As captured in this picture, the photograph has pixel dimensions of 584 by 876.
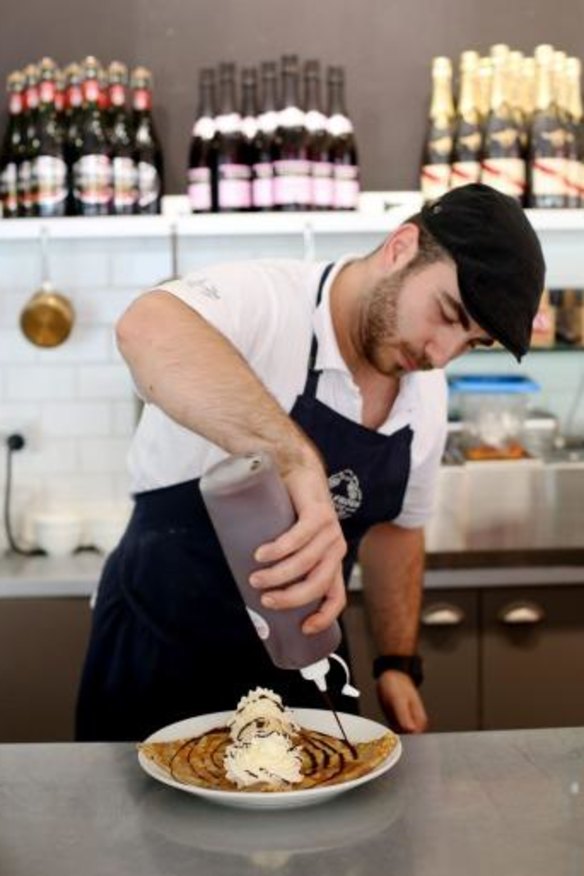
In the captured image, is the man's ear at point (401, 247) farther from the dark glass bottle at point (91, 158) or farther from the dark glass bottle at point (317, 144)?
the dark glass bottle at point (91, 158)

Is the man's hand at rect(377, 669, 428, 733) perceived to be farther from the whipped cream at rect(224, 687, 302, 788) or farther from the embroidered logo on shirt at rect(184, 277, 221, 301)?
the embroidered logo on shirt at rect(184, 277, 221, 301)

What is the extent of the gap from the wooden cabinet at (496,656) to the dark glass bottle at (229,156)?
1081 mm

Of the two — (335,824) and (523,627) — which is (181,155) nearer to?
(523,627)

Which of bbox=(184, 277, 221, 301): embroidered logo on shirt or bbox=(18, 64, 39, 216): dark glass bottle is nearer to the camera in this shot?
bbox=(184, 277, 221, 301): embroidered logo on shirt

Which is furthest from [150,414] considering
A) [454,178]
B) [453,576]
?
[454,178]

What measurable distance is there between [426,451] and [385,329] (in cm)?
31

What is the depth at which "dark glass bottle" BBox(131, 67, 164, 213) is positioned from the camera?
3.62 metres

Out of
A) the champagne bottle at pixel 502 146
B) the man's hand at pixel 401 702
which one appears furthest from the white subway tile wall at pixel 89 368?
the man's hand at pixel 401 702

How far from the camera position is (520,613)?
3248 mm

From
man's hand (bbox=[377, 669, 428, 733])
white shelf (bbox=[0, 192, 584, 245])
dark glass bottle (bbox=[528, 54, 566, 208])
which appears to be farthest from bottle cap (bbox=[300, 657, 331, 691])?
dark glass bottle (bbox=[528, 54, 566, 208])

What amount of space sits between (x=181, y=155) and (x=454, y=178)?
733 millimetres

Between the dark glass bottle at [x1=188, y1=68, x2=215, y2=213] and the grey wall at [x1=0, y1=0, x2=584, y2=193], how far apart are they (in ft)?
0.23

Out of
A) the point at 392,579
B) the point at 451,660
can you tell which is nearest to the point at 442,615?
the point at 451,660

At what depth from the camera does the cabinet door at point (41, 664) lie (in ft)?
10.8
